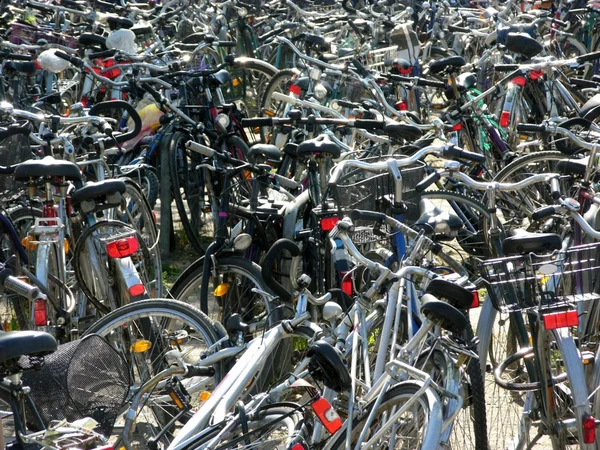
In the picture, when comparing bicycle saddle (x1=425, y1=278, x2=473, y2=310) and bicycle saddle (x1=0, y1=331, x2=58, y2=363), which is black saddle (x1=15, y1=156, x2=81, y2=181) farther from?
bicycle saddle (x1=425, y1=278, x2=473, y2=310)

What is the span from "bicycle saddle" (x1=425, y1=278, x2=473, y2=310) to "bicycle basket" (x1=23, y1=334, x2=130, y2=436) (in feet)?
4.53

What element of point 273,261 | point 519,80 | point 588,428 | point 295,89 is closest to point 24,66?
point 295,89

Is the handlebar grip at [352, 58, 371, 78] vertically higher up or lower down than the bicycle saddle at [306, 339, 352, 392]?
lower down

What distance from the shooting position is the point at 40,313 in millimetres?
4484

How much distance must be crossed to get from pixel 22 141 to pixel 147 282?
1.06 m

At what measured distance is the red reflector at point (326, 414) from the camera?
3.24 m

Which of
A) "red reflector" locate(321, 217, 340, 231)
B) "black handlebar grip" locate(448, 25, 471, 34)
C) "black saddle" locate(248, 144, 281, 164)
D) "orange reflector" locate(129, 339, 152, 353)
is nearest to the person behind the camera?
"orange reflector" locate(129, 339, 152, 353)

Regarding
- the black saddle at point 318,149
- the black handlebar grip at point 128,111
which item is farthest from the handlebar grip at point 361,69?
the black saddle at point 318,149

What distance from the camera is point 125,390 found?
3900mm

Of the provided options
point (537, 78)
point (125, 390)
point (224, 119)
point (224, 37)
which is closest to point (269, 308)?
point (125, 390)

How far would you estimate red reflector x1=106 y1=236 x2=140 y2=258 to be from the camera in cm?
445

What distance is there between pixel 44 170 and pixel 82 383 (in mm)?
1239

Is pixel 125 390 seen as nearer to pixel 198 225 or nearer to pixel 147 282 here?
pixel 147 282

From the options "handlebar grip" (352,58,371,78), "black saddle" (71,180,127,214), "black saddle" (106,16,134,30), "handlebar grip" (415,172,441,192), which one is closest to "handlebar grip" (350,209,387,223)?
"handlebar grip" (415,172,441,192)
